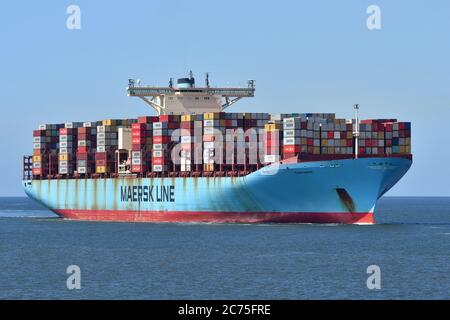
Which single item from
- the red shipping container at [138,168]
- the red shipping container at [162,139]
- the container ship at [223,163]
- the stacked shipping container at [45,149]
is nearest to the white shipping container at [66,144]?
the container ship at [223,163]

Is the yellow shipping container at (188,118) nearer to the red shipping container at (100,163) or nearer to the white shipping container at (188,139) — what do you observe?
the white shipping container at (188,139)

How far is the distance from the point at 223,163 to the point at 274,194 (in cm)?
651

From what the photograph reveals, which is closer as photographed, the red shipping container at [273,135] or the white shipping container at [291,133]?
the white shipping container at [291,133]

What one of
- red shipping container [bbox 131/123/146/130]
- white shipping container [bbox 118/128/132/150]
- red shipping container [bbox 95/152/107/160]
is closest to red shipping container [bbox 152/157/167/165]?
red shipping container [bbox 131/123/146/130]

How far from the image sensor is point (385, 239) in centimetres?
Result: 6838

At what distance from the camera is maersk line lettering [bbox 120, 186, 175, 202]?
86.3 m

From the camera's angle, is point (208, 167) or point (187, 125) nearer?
point (208, 167)

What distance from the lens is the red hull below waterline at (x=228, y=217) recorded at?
7606 centimetres

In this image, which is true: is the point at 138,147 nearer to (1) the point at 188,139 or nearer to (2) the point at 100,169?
(1) the point at 188,139

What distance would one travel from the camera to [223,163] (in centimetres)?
8075

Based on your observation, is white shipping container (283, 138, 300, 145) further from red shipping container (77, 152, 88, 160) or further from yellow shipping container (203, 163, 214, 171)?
red shipping container (77, 152, 88, 160)

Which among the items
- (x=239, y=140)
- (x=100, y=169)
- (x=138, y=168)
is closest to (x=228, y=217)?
(x=239, y=140)
